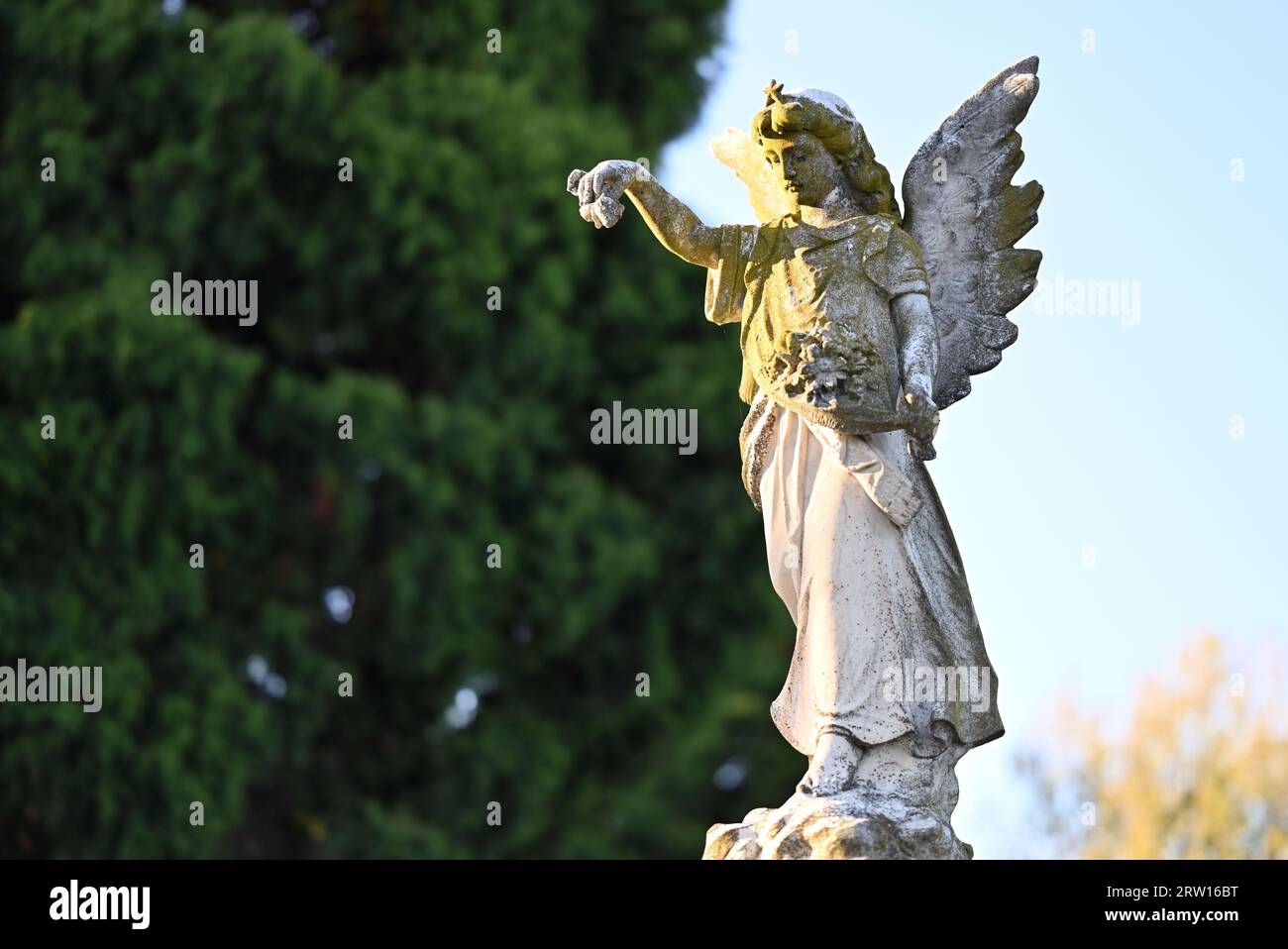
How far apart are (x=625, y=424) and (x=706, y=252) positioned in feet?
26.9

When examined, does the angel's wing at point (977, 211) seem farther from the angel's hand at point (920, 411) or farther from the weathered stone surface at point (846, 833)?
the weathered stone surface at point (846, 833)

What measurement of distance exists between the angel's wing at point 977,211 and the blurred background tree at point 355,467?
7.39 metres

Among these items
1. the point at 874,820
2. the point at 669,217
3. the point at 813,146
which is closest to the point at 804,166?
the point at 813,146

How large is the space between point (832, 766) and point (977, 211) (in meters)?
1.81

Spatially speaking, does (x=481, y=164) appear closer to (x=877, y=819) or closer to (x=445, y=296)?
(x=445, y=296)

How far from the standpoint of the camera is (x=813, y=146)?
6.63 m

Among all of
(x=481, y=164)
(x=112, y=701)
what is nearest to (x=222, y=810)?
(x=112, y=701)

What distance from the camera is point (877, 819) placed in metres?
6.08

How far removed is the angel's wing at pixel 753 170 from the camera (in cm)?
699

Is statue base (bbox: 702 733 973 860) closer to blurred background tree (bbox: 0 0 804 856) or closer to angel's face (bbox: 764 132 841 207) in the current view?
angel's face (bbox: 764 132 841 207)

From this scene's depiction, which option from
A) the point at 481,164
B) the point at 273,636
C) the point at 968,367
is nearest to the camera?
the point at 968,367

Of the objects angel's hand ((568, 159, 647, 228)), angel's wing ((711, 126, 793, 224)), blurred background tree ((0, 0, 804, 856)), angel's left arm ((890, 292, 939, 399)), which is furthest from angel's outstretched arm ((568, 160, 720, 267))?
blurred background tree ((0, 0, 804, 856))

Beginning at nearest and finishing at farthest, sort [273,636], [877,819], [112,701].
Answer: [877,819] < [112,701] < [273,636]

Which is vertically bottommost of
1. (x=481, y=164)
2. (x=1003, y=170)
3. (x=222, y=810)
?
(x=222, y=810)
